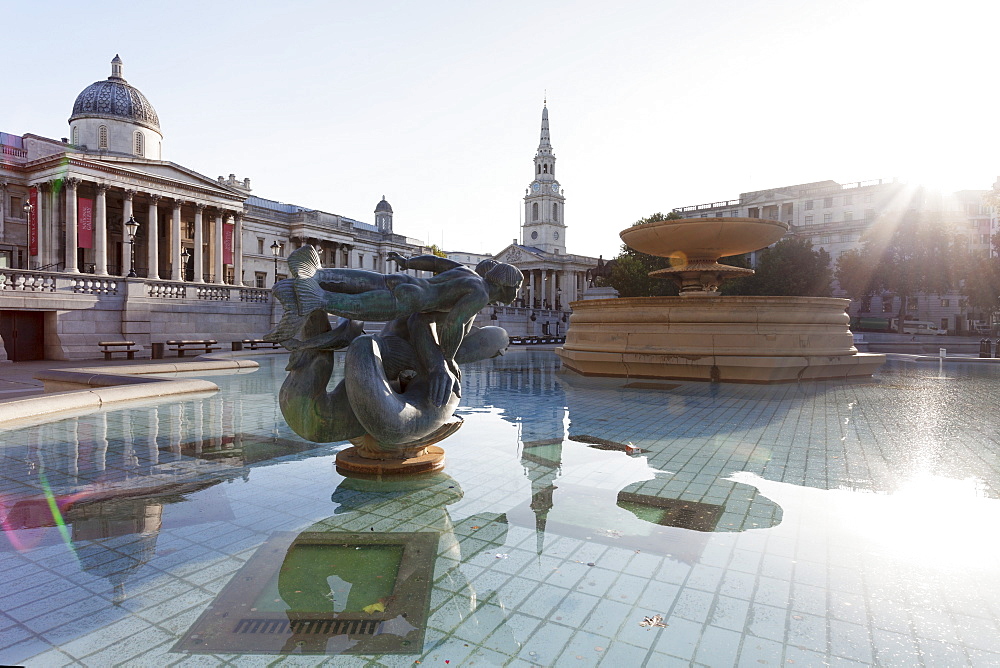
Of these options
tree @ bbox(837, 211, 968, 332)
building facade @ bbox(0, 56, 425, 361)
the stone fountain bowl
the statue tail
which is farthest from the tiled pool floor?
tree @ bbox(837, 211, 968, 332)

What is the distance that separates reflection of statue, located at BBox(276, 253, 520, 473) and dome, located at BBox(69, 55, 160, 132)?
172 ft

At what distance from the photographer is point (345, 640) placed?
2.44 m

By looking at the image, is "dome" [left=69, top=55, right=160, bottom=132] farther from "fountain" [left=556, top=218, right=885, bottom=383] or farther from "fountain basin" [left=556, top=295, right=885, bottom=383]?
"fountain basin" [left=556, top=295, right=885, bottom=383]

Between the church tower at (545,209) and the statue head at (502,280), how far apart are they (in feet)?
333

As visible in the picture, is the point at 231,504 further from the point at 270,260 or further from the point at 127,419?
the point at 270,260

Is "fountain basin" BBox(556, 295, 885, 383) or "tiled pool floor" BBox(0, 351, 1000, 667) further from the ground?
"fountain basin" BBox(556, 295, 885, 383)

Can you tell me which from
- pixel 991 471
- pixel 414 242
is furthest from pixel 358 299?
pixel 414 242

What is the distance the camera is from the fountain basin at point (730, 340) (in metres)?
12.4

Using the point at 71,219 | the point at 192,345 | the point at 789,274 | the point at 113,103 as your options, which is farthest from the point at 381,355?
the point at 789,274

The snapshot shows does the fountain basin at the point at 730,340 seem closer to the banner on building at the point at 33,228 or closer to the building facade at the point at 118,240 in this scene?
the building facade at the point at 118,240

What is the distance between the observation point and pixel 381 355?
15.6ft

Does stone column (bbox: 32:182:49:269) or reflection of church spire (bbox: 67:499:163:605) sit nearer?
reflection of church spire (bbox: 67:499:163:605)

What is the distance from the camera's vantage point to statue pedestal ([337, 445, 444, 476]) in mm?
4898

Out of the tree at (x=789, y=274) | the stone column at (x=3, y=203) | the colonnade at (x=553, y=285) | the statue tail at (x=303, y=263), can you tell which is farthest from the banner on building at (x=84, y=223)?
the colonnade at (x=553, y=285)
